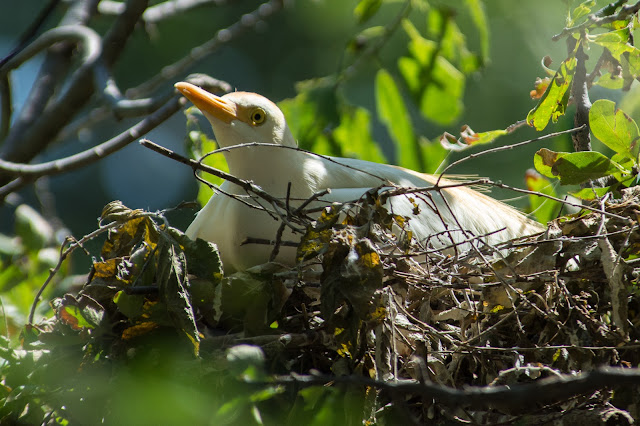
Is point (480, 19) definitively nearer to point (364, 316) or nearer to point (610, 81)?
point (610, 81)

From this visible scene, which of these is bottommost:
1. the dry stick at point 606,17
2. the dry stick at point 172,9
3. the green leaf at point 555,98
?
the green leaf at point 555,98

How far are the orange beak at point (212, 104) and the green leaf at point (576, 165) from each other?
1020 mm

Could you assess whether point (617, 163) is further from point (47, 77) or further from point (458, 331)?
point (47, 77)

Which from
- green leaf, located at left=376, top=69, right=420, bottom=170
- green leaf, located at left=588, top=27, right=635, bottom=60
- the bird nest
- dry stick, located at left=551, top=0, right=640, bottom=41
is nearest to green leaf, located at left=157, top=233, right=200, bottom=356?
the bird nest

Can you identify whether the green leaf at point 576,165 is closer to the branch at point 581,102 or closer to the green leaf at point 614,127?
the green leaf at point 614,127

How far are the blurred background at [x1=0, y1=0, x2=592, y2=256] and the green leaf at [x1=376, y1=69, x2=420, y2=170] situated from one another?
1055mm

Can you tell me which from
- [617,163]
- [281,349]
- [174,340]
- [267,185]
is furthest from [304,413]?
[617,163]

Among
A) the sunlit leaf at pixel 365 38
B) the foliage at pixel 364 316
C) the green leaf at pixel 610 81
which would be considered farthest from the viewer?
the sunlit leaf at pixel 365 38

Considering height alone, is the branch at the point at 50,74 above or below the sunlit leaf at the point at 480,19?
below

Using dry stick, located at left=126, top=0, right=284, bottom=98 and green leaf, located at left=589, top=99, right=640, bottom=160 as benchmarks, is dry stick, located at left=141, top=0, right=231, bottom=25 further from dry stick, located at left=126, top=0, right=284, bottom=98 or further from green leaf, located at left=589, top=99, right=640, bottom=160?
green leaf, located at left=589, top=99, right=640, bottom=160

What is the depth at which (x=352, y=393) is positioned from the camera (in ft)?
4.93

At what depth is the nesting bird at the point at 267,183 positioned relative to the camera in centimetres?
215

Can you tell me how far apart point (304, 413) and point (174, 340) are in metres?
0.43

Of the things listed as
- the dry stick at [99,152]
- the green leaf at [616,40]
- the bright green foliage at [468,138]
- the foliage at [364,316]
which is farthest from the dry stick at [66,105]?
the green leaf at [616,40]
